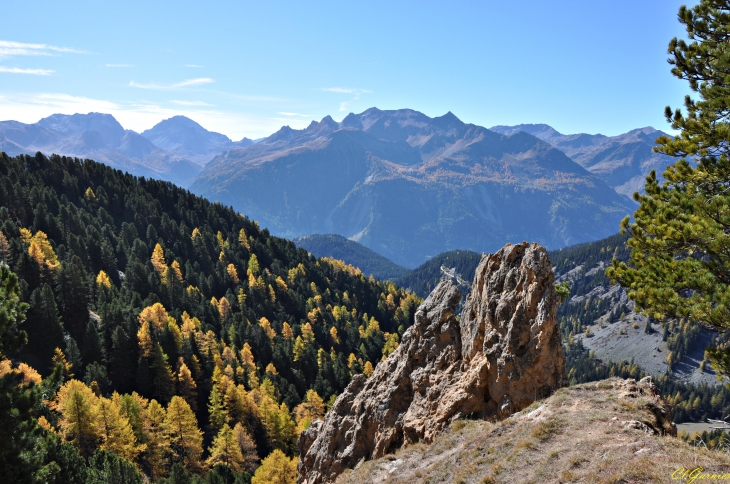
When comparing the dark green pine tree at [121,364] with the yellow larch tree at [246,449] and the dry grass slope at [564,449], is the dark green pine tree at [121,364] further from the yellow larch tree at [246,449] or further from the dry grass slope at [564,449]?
the dry grass slope at [564,449]

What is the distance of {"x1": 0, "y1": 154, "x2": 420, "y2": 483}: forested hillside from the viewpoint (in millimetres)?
62125

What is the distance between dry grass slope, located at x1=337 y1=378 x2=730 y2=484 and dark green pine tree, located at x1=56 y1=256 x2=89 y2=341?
85888 mm

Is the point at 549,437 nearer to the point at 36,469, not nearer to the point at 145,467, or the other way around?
the point at 36,469

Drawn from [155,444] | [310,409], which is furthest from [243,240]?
[155,444]

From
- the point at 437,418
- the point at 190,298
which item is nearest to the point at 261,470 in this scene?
the point at 437,418

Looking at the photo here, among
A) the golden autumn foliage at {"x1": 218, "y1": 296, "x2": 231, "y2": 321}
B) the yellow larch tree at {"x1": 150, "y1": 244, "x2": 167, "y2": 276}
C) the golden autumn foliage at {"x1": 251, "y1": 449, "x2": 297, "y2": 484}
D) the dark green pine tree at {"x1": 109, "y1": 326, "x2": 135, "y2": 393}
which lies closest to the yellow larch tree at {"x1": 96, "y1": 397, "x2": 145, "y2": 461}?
the golden autumn foliage at {"x1": 251, "y1": 449, "x2": 297, "y2": 484}

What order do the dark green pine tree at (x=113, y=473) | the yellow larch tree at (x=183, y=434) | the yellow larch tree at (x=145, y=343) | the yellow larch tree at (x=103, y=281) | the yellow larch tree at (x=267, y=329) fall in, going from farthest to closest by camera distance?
the yellow larch tree at (x=267, y=329), the yellow larch tree at (x=103, y=281), the yellow larch tree at (x=145, y=343), the yellow larch tree at (x=183, y=434), the dark green pine tree at (x=113, y=473)

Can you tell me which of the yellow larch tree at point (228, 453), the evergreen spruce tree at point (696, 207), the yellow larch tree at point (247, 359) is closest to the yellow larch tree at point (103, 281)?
the yellow larch tree at point (247, 359)

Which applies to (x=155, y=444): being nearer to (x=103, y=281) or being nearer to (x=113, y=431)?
(x=113, y=431)

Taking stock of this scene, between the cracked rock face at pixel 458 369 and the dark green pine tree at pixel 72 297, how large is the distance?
73369 millimetres

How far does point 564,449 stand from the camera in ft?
61.5

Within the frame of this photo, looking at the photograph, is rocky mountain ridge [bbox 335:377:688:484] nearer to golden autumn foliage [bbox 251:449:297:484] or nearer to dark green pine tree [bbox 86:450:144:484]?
dark green pine tree [bbox 86:450:144:484]

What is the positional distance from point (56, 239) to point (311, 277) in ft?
308

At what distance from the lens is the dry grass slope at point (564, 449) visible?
15578 mm
